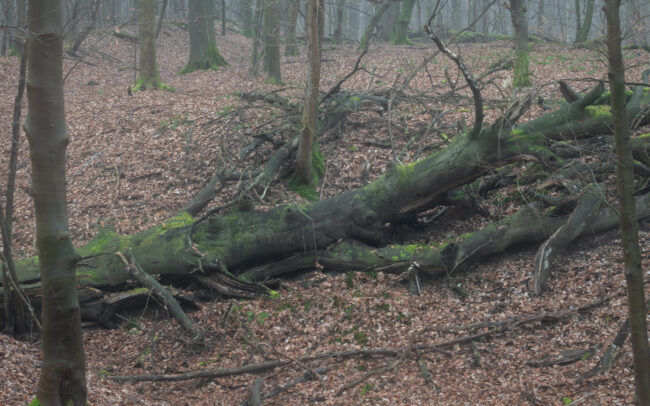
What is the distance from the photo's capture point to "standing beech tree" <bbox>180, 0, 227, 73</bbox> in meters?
19.5

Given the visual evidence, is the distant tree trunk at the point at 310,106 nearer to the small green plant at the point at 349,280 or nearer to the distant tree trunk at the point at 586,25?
the small green plant at the point at 349,280

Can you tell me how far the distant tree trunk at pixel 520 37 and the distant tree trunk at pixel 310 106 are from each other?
648 cm

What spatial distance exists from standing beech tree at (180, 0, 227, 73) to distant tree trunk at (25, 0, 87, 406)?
16.8 metres

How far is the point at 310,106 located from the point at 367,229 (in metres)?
2.22

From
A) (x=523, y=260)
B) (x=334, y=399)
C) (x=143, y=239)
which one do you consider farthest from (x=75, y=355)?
(x=523, y=260)

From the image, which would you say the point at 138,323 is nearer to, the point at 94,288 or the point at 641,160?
the point at 94,288

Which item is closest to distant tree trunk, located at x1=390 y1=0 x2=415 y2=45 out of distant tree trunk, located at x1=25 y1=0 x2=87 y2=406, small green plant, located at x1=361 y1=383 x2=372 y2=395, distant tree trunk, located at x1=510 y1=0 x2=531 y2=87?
distant tree trunk, located at x1=510 y1=0 x2=531 y2=87

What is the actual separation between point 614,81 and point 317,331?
168 inches

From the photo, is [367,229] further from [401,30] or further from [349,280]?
[401,30]

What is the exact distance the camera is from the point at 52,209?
11.4 ft

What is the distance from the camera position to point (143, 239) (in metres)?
7.23

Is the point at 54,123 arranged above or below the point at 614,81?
below

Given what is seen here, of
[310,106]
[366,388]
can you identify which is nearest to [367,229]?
[310,106]

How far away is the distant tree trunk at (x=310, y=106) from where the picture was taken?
792 centimetres
